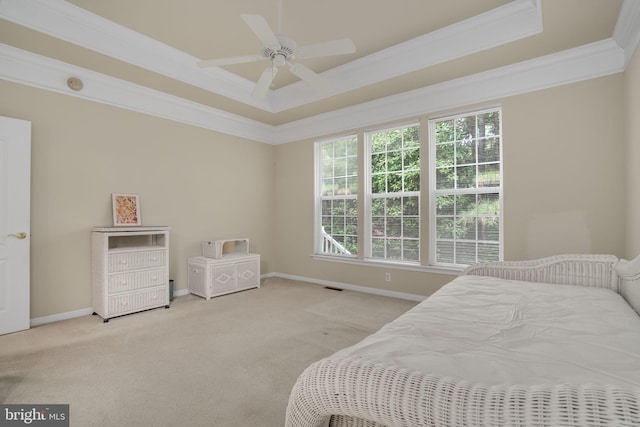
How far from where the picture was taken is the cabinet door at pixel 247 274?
4.46m

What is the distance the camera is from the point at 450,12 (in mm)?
2818

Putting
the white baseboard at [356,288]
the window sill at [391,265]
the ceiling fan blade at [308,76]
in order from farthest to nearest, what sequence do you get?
the white baseboard at [356,288] → the window sill at [391,265] → the ceiling fan blade at [308,76]

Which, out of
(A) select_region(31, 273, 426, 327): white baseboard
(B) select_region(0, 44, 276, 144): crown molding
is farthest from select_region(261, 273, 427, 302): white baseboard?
(B) select_region(0, 44, 276, 144): crown molding

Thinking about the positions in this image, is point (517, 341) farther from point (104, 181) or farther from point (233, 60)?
point (104, 181)

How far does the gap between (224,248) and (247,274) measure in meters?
0.66

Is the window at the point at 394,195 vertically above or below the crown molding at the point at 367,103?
below

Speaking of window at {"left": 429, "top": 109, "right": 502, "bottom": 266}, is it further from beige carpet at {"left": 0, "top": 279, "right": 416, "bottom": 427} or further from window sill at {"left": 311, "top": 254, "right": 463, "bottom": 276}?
beige carpet at {"left": 0, "top": 279, "right": 416, "bottom": 427}

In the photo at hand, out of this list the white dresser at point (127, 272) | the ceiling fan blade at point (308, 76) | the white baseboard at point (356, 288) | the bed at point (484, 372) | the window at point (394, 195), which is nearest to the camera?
the bed at point (484, 372)

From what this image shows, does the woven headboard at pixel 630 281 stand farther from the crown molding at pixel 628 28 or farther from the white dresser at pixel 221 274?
the white dresser at pixel 221 274

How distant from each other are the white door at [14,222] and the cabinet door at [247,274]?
2245 millimetres

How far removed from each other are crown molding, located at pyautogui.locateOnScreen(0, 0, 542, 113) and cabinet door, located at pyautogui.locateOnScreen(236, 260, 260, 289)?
2.40 metres

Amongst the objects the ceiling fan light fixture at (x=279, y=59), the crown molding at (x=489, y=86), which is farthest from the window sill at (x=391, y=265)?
the ceiling fan light fixture at (x=279, y=59)

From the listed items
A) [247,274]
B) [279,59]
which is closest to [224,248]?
[247,274]

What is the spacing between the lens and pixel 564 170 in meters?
3.10
